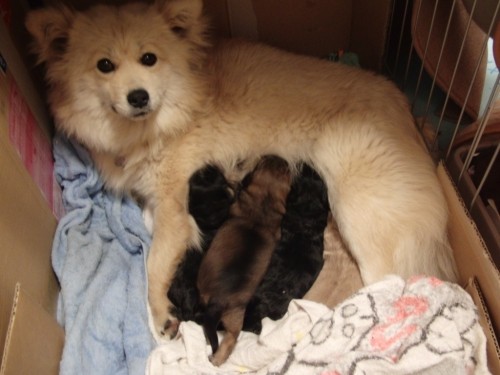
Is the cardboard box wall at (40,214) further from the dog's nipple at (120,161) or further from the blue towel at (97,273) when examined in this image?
the dog's nipple at (120,161)

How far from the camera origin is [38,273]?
1426 mm

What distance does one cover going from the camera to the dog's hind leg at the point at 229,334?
1371 millimetres

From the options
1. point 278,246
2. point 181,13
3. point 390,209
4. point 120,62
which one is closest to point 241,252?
point 278,246

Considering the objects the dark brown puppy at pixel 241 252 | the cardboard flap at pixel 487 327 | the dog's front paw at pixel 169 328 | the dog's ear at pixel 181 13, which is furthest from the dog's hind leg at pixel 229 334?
the dog's ear at pixel 181 13

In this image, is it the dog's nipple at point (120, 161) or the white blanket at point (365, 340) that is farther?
the dog's nipple at point (120, 161)

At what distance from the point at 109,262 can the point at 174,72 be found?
2.38 feet

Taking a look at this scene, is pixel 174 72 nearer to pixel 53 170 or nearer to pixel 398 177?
pixel 53 170

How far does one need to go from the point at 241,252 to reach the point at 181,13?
32.7 inches

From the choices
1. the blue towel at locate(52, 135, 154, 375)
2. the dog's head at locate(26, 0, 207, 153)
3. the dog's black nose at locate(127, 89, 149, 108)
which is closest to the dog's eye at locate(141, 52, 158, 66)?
the dog's head at locate(26, 0, 207, 153)

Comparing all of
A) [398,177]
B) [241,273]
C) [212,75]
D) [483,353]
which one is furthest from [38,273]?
[483,353]

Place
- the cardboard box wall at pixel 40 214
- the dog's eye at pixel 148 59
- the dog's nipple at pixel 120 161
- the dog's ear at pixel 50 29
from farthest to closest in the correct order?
1. the dog's nipple at pixel 120 161
2. the dog's eye at pixel 148 59
3. the dog's ear at pixel 50 29
4. the cardboard box wall at pixel 40 214

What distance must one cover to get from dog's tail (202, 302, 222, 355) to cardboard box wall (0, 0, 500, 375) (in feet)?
1.50

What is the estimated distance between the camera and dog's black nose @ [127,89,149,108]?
4.54 feet

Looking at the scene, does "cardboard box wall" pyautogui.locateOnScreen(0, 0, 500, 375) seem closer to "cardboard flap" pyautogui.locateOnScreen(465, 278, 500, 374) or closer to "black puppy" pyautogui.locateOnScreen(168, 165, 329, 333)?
"cardboard flap" pyautogui.locateOnScreen(465, 278, 500, 374)
